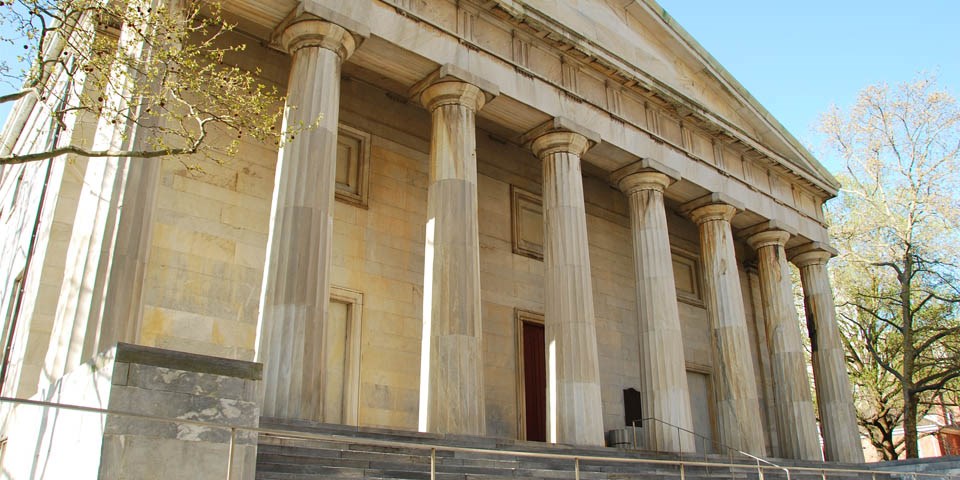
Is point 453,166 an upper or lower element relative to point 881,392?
upper

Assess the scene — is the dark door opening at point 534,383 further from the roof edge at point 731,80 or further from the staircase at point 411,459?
the roof edge at point 731,80

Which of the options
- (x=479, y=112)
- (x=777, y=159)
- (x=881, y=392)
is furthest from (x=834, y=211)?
(x=479, y=112)

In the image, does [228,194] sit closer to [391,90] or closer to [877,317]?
[391,90]

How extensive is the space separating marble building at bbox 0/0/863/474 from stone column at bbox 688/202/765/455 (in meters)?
0.06

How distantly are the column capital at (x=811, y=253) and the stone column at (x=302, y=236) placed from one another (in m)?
18.5

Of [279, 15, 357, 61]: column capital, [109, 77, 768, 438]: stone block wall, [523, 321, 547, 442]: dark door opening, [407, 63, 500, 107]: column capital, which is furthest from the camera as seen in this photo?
[523, 321, 547, 442]: dark door opening

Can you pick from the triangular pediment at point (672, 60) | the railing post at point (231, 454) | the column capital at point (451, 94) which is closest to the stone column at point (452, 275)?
the column capital at point (451, 94)

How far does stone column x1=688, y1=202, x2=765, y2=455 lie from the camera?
2034 cm

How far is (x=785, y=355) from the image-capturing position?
23.0 meters

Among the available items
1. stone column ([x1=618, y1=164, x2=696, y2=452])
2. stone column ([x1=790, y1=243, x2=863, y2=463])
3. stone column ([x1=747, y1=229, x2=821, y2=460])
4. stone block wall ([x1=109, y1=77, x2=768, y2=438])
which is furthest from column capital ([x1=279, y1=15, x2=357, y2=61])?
stone column ([x1=790, y1=243, x2=863, y2=463])

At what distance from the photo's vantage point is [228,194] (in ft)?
51.9

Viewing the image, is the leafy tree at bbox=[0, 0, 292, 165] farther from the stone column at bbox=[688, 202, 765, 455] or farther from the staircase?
the stone column at bbox=[688, 202, 765, 455]

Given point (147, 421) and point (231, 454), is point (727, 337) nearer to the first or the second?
point (231, 454)

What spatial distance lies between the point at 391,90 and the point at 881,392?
2469 centimetres
